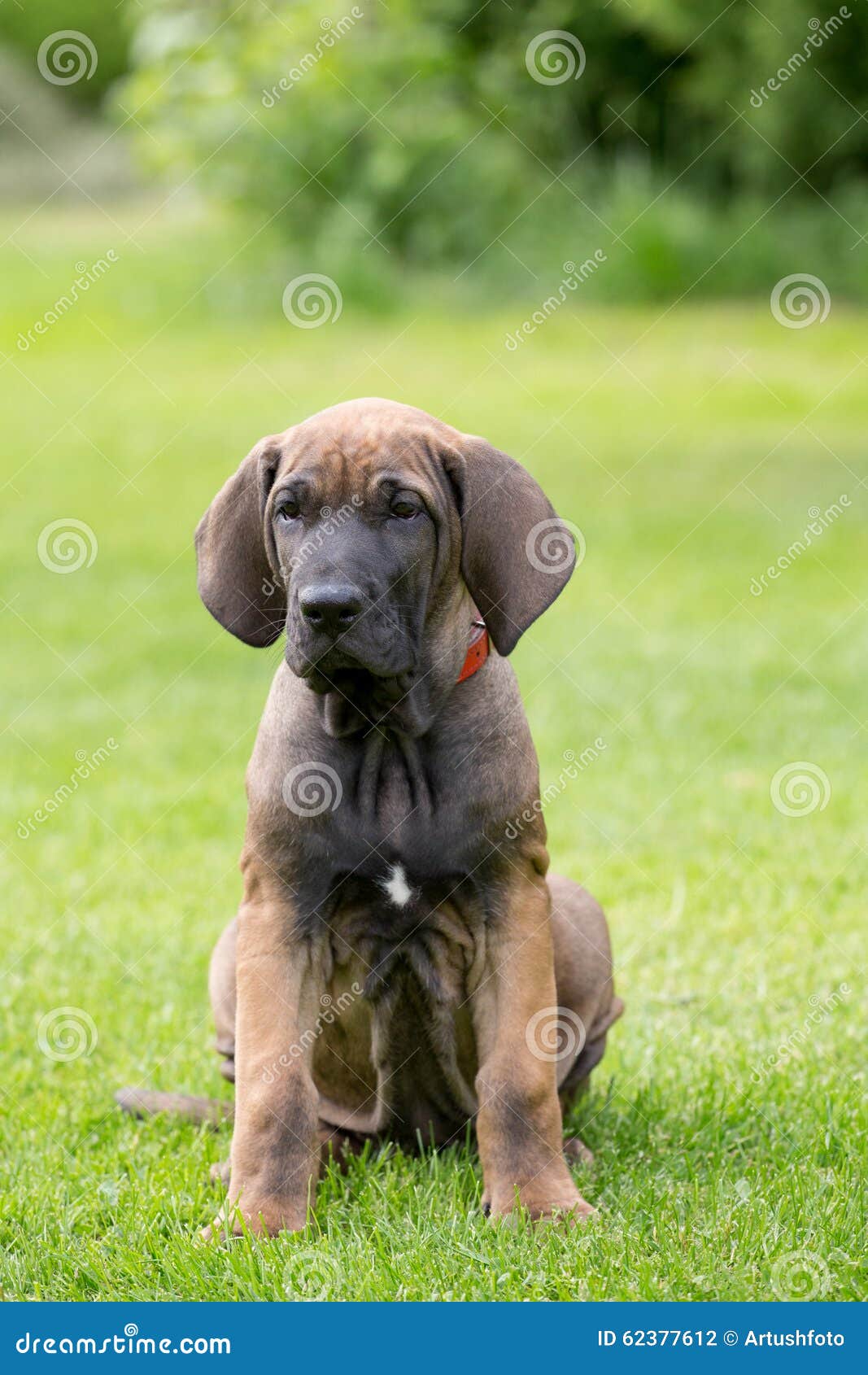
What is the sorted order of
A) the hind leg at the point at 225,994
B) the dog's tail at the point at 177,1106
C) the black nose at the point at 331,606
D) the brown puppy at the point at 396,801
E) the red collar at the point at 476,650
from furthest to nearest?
1. the dog's tail at the point at 177,1106
2. the hind leg at the point at 225,994
3. the red collar at the point at 476,650
4. the brown puppy at the point at 396,801
5. the black nose at the point at 331,606

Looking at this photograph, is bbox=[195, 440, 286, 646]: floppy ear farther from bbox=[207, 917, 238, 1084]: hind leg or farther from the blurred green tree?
the blurred green tree

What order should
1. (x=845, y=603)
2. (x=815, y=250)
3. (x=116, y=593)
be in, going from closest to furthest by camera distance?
(x=845, y=603), (x=116, y=593), (x=815, y=250)

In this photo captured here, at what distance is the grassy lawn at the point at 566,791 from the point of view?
147 inches

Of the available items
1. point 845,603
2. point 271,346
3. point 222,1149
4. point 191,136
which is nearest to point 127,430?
point 271,346

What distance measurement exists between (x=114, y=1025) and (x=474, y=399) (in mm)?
10840

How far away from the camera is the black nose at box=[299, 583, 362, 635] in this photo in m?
3.54

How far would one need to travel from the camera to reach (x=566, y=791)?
7.70 m

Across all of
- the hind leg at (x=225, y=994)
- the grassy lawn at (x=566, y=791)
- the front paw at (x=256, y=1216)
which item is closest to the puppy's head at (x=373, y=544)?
the hind leg at (x=225, y=994)

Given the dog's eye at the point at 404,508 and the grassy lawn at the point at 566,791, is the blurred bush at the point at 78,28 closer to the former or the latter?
→ the grassy lawn at the point at 566,791

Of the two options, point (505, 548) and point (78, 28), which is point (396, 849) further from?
point (78, 28)

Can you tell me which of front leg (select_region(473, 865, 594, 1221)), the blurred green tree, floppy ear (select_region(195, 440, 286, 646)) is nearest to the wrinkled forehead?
floppy ear (select_region(195, 440, 286, 646))

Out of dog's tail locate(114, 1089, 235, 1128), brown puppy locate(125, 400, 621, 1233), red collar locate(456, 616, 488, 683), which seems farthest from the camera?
dog's tail locate(114, 1089, 235, 1128)

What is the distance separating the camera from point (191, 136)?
20094mm

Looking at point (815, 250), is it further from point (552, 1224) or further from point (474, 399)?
point (552, 1224)
